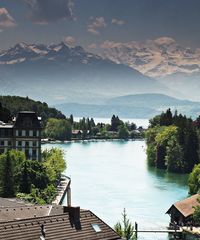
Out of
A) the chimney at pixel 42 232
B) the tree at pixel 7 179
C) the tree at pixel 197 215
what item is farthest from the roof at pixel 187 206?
the chimney at pixel 42 232

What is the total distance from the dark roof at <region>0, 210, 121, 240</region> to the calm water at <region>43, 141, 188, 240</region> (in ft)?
69.0

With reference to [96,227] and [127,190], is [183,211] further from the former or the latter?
[96,227]

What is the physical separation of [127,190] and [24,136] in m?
16.5

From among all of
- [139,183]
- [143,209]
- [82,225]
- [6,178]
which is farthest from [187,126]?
[82,225]

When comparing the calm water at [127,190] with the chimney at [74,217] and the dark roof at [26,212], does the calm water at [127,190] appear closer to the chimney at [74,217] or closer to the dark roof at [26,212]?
the dark roof at [26,212]

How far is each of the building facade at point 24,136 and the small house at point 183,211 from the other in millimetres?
32157

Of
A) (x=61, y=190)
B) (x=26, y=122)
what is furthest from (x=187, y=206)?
(x=26, y=122)

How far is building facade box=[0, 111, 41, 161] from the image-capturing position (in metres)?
90.4

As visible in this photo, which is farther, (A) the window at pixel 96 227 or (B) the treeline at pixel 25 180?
(B) the treeline at pixel 25 180

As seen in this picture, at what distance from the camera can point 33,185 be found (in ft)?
221

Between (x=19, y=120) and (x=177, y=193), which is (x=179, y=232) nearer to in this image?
(x=177, y=193)

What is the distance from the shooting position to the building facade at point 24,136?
90438mm

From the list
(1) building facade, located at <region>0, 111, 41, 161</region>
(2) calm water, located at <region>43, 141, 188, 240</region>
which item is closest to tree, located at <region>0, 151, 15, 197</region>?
(2) calm water, located at <region>43, 141, 188, 240</region>

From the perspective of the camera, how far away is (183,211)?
60625mm
